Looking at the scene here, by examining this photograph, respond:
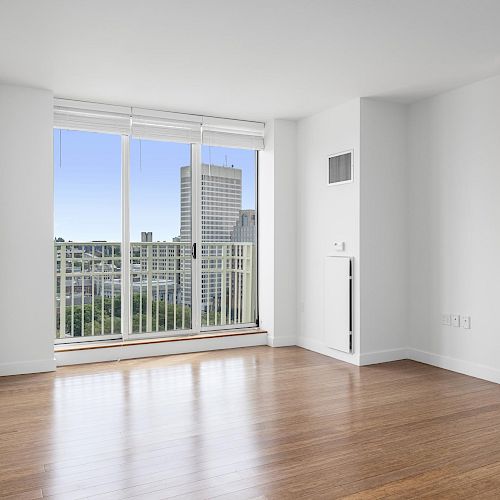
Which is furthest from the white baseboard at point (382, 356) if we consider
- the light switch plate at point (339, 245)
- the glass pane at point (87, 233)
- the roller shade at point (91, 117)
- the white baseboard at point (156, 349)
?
the roller shade at point (91, 117)

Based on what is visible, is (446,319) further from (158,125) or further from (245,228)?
(158,125)

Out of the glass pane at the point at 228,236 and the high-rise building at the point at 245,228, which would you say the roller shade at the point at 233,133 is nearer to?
the glass pane at the point at 228,236

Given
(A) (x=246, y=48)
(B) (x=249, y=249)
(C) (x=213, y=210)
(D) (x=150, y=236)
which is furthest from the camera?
(B) (x=249, y=249)

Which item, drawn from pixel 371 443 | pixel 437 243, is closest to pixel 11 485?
pixel 371 443

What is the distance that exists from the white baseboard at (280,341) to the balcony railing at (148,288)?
1.51 ft

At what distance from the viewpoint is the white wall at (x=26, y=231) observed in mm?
4258

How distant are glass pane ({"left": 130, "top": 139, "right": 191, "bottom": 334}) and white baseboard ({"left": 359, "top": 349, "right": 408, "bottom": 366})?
1953 mm

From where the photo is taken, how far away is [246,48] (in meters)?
3.42

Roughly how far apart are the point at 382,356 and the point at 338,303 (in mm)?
653

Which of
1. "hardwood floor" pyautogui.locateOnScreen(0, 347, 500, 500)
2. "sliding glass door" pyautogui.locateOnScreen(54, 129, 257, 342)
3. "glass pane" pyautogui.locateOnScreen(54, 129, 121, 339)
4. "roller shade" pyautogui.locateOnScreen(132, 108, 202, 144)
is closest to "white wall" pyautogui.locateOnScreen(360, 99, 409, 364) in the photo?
"hardwood floor" pyautogui.locateOnScreen(0, 347, 500, 500)

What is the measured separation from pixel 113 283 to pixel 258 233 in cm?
174

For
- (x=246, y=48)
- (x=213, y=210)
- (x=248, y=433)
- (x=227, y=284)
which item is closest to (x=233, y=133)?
(x=213, y=210)

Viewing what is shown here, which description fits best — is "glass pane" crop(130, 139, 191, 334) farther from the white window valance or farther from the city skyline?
the white window valance

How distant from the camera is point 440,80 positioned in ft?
13.5
